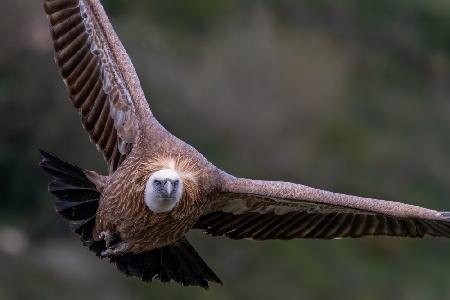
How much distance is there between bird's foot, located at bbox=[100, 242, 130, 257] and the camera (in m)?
8.56

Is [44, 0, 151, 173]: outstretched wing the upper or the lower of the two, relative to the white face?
upper

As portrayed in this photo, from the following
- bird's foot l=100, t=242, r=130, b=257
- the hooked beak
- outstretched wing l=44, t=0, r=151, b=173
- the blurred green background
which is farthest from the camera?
the blurred green background

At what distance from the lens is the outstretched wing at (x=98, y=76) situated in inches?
344

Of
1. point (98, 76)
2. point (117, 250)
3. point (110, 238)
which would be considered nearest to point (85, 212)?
point (110, 238)

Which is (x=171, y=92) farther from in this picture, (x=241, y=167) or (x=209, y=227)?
(x=209, y=227)

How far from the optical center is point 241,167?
2030cm

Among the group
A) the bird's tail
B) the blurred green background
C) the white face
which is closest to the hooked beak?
the white face

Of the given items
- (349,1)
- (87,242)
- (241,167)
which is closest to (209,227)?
(87,242)

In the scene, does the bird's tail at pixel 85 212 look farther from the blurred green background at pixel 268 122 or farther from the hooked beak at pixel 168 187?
the blurred green background at pixel 268 122

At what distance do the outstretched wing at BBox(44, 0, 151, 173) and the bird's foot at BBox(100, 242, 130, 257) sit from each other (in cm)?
57

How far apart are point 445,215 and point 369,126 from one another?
14.0 metres

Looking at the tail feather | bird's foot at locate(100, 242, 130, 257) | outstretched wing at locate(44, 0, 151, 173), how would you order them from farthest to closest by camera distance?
the tail feather < outstretched wing at locate(44, 0, 151, 173) < bird's foot at locate(100, 242, 130, 257)

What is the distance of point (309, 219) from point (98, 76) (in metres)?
1.77

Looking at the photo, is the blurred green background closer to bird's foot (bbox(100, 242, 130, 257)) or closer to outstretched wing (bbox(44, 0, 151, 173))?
outstretched wing (bbox(44, 0, 151, 173))
